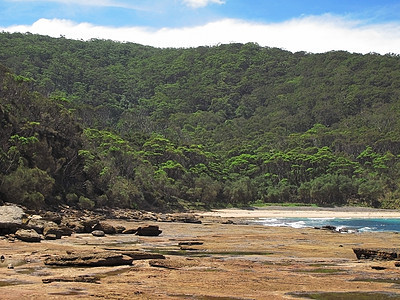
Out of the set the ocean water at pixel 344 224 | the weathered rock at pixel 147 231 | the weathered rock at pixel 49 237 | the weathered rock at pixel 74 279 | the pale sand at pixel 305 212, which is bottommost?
the pale sand at pixel 305 212

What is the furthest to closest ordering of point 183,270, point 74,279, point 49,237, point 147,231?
point 147,231 < point 49,237 < point 183,270 < point 74,279

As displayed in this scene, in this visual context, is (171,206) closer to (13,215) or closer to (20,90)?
(20,90)

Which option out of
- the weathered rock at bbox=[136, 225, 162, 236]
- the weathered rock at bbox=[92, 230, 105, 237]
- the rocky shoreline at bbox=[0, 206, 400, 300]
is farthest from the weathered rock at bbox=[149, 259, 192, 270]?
the weathered rock at bbox=[136, 225, 162, 236]

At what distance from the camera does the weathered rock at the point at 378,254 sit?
69.8 ft

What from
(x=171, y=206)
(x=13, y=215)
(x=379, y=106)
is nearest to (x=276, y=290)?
(x=13, y=215)

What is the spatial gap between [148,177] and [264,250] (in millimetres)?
59683

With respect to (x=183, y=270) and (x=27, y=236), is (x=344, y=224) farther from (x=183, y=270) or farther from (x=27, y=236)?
(x=183, y=270)

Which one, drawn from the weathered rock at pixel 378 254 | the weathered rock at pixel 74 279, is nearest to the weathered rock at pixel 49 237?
the weathered rock at pixel 74 279

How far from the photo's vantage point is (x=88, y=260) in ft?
58.5

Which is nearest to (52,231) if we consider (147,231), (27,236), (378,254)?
(27,236)

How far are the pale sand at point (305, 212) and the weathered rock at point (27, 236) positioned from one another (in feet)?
183

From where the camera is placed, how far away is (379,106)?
174 metres

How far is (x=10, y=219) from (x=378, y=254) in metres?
17.2

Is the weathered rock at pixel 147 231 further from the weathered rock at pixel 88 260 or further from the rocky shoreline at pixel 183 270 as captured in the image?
the weathered rock at pixel 88 260
